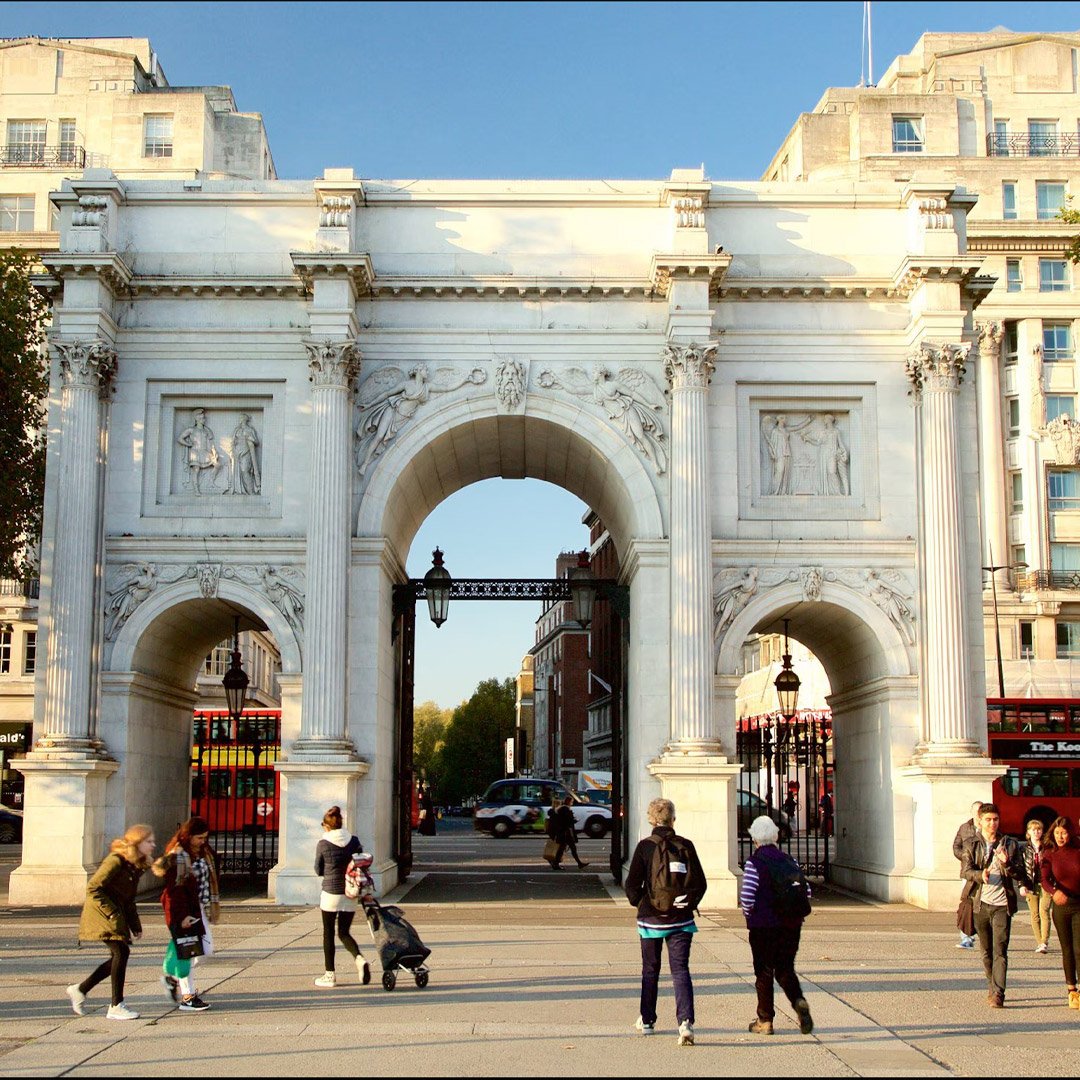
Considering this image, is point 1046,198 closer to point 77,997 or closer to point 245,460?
point 245,460

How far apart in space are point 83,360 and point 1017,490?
4993 centimetres

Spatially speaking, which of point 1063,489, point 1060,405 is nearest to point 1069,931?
point 1063,489

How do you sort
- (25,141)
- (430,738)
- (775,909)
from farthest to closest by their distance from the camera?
(430,738) < (25,141) < (775,909)

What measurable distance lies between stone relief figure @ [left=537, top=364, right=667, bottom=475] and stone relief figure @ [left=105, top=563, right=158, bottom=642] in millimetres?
8043

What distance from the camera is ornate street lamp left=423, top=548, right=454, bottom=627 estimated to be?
29.3m

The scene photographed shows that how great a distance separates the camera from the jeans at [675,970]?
39.3 feet

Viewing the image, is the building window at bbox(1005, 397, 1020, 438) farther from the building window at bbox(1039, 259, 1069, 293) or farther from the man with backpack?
the man with backpack

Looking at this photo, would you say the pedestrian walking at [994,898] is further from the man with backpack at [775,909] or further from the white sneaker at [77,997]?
the white sneaker at [77,997]

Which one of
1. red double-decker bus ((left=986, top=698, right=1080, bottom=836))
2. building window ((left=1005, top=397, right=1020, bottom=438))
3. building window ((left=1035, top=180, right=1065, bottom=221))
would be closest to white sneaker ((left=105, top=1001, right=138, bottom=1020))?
→ red double-decker bus ((left=986, top=698, right=1080, bottom=836))

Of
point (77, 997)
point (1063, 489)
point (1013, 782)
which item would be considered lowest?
point (77, 997)

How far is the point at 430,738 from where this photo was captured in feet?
459

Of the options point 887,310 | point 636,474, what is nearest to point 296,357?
point 636,474

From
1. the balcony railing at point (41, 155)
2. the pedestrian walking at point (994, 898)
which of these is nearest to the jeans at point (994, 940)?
the pedestrian walking at point (994, 898)

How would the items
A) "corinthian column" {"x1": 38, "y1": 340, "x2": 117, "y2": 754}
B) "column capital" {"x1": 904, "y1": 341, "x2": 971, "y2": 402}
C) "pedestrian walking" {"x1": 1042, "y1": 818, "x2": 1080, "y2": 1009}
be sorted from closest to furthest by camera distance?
"pedestrian walking" {"x1": 1042, "y1": 818, "x2": 1080, "y2": 1009}
"corinthian column" {"x1": 38, "y1": 340, "x2": 117, "y2": 754}
"column capital" {"x1": 904, "y1": 341, "x2": 971, "y2": 402}
